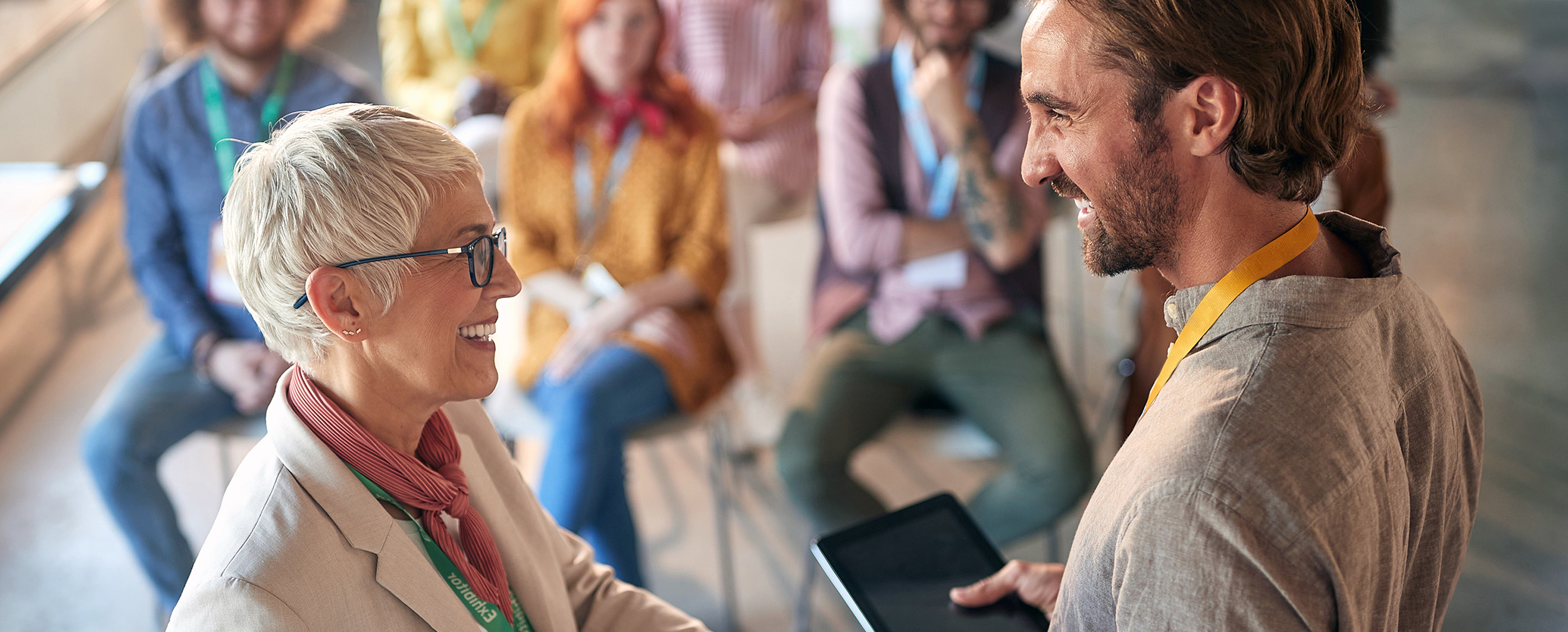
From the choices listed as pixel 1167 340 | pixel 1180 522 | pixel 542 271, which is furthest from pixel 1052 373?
pixel 1180 522

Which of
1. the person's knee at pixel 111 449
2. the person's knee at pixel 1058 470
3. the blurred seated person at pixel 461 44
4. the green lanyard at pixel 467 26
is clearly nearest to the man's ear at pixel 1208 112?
the person's knee at pixel 1058 470

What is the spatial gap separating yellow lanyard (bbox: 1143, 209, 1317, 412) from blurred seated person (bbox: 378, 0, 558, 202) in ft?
8.60

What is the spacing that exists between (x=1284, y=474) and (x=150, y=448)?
7.99ft

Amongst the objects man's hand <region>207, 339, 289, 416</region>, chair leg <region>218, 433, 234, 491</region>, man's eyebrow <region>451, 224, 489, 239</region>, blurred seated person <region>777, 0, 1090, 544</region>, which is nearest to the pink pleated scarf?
man's eyebrow <region>451, 224, 489, 239</region>

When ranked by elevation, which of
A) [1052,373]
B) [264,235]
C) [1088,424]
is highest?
[264,235]

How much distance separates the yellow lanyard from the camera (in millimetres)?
957

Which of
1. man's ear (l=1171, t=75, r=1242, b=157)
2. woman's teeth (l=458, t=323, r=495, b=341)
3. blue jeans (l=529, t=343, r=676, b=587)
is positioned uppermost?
man's ear (l=1171, t=75, r=1242, b=157)

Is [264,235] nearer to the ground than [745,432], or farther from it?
farther from it

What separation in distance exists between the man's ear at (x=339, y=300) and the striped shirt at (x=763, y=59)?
2084 millimetres

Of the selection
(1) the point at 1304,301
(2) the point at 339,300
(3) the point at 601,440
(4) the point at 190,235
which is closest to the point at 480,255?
(2) the point at 339,300

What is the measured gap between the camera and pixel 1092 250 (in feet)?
3.56

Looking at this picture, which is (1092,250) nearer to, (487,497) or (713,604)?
(487,497)

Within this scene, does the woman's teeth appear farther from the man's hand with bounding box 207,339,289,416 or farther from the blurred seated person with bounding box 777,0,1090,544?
the man's hand with bounding box 207,339,289,416

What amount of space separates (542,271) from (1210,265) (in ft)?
6.20
